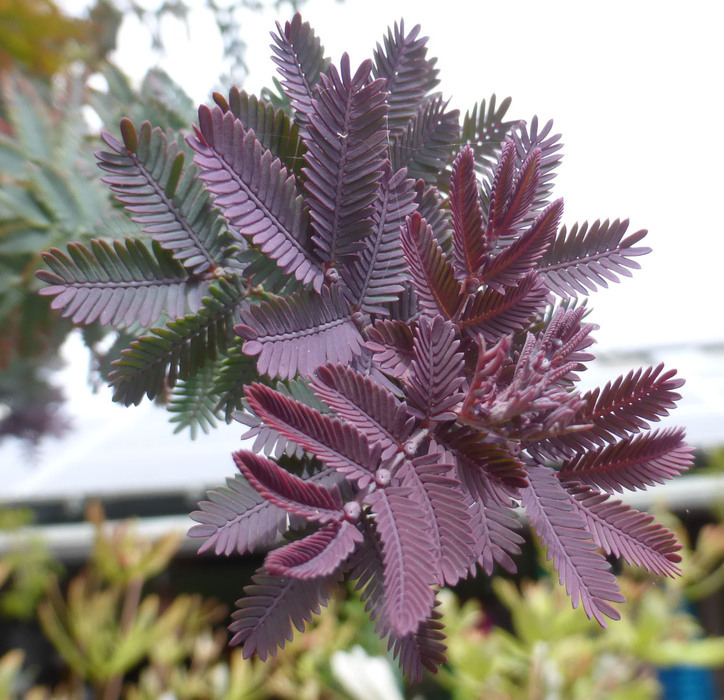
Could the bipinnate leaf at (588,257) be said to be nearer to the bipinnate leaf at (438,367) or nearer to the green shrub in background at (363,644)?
the bipinnate leaf at (438,367)

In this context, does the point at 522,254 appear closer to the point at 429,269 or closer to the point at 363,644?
the point at 429,269

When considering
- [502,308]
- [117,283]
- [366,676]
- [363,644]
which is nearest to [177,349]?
[117,283]

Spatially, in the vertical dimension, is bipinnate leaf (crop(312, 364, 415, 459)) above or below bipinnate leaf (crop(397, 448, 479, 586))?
above

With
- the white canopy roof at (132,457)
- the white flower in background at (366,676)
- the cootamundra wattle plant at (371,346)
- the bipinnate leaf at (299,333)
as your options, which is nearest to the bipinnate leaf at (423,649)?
the cootamundra wattle plant at (371,346)

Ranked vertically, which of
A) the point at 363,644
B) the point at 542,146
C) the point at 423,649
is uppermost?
the point at 542,146

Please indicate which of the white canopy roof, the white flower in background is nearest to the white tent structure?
the white canopy roof

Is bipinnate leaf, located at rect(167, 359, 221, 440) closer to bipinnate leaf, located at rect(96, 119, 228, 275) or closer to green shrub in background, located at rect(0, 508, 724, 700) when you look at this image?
bipinnate leaf, located at rect(96, 119, 228, 275)
